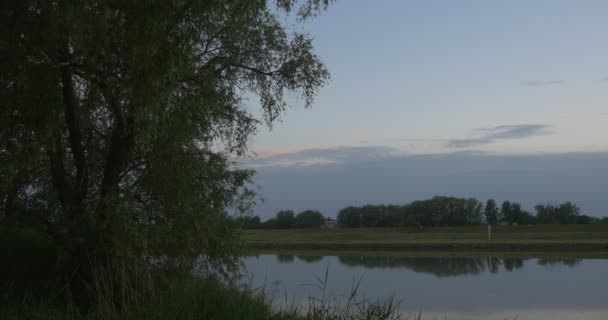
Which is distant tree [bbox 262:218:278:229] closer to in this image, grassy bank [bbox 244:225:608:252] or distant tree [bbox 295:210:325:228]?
distant tree [bbox 295:210:325:228]

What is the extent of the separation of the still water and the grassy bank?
20.1ft

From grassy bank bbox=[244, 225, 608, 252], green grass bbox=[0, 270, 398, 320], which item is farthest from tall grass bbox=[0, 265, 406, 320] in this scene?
grassy bank bbox=[244, 225, 608, 252]

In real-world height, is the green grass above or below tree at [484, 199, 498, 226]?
below

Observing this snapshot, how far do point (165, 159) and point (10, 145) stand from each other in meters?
2.14

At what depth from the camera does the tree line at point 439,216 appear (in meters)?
65.8

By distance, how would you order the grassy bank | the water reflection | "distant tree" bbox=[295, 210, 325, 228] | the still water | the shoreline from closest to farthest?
1. the still water
2. the water reflection
3. the shoreline
4. the grassy bank
5. "distant tree" bbox=[295, 210, 325, 228]

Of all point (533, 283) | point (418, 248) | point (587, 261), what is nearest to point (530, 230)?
point (418, 248)

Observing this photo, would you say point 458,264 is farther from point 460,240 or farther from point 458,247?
point 460,240

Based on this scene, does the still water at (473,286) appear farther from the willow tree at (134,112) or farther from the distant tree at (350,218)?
the distant tree at (350,218)

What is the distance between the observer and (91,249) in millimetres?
9047

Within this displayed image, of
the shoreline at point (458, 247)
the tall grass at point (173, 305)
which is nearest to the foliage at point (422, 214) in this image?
the shoreline at point (458, 247)

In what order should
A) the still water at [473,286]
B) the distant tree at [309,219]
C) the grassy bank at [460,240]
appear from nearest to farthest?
the still water at [473,286], the grassy bank at [460,240], the distant tree at [309,219]

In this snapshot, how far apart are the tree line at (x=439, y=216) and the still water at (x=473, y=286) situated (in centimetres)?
3822

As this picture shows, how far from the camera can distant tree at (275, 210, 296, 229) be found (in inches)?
2825
